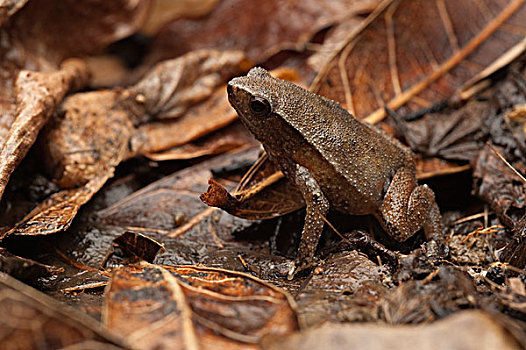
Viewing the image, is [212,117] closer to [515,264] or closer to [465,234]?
[465,234]

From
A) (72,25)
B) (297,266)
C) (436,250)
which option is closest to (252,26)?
(72,25)

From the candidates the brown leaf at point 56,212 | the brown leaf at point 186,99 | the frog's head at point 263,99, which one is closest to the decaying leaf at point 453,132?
the frog's head at point 263,99

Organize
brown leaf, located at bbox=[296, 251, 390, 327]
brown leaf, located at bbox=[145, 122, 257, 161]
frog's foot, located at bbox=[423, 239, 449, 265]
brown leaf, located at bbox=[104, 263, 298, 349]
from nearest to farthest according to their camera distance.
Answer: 1. brown leaf, located at bbox=[104, 263, 298, 349]
2. brown leaf, located at bbox=[296, 251, 390, 327]
3. frog's foot, located at bbox=[423, 239, 449, 265]
4. brown leaf, located at bbox=[145, 122, 257, 161]

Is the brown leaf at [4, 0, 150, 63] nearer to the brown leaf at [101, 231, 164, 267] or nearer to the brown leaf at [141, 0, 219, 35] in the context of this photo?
the brown leaf at [141, 0, 219, 35]

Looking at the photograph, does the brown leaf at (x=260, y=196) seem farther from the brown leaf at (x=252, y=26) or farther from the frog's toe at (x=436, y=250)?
the brown leaf at (x=252, y=26)

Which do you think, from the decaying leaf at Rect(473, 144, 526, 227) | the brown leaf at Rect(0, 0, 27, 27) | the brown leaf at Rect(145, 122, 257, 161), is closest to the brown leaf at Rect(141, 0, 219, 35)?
the brown leaf at Rect(145, 122, 257, 161)

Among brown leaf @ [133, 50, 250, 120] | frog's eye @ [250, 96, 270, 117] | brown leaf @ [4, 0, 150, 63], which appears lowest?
frog's eye @ [250, 96, 270, 117]

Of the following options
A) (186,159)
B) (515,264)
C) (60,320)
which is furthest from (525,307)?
(186,159)

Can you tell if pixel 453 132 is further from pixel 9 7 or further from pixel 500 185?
pixel 9 7
